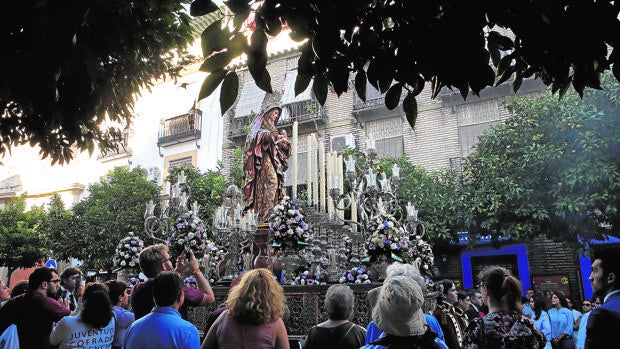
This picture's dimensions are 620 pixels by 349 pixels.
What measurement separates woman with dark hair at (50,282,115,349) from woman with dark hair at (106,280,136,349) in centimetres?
31

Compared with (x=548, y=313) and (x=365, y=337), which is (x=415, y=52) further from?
(x=548, y=313)

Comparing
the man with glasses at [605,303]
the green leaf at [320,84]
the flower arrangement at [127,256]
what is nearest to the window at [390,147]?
the flower arrangement at [127,256]

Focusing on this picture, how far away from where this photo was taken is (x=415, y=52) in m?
2.33

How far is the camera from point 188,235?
7.41 m

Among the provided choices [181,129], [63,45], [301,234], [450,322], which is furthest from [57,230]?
[63,45]

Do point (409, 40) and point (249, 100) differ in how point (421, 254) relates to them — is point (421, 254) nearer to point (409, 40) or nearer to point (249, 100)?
point (409, 40)

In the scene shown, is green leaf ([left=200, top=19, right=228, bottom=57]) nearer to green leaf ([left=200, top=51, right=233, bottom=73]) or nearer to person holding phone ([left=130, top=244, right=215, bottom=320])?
green leaf ([left=200, top=51, right=233, bottom=73])

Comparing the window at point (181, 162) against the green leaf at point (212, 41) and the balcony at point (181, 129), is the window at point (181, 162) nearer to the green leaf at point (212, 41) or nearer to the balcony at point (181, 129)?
the balcony at point (181, 129)

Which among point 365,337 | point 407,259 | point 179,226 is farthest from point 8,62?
point 179,226

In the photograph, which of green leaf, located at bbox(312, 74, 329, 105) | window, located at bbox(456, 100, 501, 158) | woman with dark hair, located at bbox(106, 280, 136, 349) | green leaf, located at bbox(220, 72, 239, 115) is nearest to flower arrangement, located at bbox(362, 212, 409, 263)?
woman with dark hair, located at bbox(106, 280, 136, 349)

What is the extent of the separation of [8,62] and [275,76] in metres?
21.0

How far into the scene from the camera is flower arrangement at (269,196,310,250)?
698cm

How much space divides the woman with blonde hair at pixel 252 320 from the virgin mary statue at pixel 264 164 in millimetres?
6189

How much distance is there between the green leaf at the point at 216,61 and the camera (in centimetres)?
198
